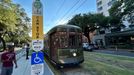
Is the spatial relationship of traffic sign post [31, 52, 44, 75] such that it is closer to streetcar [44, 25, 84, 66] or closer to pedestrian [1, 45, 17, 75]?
pedestrian [1, 45, 17, 75]

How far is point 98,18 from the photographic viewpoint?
166ft

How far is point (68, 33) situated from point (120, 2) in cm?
2122

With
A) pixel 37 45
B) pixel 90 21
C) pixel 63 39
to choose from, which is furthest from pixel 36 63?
pixel 90 21

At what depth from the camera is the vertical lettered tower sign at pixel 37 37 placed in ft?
11.5

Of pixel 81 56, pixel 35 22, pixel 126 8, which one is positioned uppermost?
pixel 126 8

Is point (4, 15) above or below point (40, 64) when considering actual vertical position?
above

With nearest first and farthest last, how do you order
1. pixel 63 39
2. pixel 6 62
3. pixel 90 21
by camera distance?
pixel 6 62 < pixel 63 39 < pixel 90 21

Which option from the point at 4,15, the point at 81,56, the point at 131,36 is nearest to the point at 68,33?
the point at 81,56

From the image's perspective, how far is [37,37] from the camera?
355cm

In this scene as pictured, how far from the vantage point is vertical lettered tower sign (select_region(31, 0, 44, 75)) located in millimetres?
3508

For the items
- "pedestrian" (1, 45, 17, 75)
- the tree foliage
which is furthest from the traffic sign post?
the tree foliage

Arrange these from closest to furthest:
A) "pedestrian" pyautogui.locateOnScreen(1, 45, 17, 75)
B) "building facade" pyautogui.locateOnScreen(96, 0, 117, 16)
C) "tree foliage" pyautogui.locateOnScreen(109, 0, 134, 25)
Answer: "pedestrian" pyautogui.locateOnScreen(1, 45, 17, 75) < "tree foliage" pyautogui.locateOnScreen(109, 0, 134, 25) < "building facade" pyautogui.locateOnScreen(96, 0, 117, 16)

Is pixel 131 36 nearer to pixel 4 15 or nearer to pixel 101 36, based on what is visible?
pixel 101 36

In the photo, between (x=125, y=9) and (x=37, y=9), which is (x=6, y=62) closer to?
(x=37, y=9)
